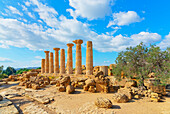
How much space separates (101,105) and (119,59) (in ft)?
26.4

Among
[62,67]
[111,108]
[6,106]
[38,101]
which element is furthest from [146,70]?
[62,67]

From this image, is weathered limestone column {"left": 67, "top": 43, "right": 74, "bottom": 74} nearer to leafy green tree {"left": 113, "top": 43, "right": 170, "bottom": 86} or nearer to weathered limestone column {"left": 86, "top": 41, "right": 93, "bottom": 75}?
weathered limestone column {"left": 86, "top": 41, "right": 93, "bottom": 75}

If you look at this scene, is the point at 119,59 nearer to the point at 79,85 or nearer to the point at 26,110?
the point at 79,85

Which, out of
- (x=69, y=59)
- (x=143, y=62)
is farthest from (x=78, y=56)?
(x=143, y=62)

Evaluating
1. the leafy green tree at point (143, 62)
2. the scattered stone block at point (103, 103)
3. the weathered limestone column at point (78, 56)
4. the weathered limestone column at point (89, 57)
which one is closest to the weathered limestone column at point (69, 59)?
the weathered limestone column at point (78, 56)

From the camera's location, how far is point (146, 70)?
35.8 ft

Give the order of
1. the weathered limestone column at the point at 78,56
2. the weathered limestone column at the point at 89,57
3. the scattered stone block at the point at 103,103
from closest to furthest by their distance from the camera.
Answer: the scattered stone block at the point at 103,103 < the weathered limestone column at the point at 89,57 < the weathered limestone column at the point at 78,56

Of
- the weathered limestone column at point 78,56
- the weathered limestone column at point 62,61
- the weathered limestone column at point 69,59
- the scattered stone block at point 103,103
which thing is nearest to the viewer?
the scattered stone block at point 103,103

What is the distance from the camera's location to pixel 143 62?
457 inches

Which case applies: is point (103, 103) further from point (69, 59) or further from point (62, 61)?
point (62, 61)

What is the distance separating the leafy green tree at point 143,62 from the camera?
10351 mm

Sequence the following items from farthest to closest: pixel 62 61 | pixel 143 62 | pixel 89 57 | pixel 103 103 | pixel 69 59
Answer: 1. pixel 62 61
2. pixel 69 59
3. pixel 89 57
4. pixel 143 62
5. pixel 103 103

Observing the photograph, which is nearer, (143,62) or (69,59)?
(143,62)

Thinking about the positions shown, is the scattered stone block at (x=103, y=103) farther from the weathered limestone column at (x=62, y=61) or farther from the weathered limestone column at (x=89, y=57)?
the weathered limestone column at (x=62, y=61)
